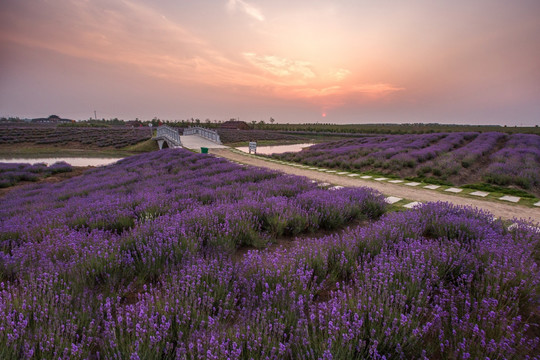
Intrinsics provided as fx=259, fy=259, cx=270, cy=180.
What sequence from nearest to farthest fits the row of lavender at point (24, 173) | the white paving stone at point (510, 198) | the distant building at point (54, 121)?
1. the white paving stone at point (510, 198)
2. the row of lavender at point (24, 173)
3. the distant building at point (54, 121)

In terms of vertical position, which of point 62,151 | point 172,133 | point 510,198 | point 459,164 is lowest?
point 62,151

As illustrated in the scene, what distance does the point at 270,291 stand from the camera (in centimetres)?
221

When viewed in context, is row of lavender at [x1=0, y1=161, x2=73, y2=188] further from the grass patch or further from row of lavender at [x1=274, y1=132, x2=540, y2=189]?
the grass patch

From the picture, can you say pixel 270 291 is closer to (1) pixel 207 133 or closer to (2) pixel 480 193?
(2) pixel 480 193

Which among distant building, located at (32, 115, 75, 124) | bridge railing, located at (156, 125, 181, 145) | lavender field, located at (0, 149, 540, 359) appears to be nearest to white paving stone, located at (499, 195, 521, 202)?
lavender field, located at (0, 149, 540, 359)

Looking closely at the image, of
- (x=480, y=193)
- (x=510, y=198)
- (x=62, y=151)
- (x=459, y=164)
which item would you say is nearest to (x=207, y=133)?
(x=62, y=151)

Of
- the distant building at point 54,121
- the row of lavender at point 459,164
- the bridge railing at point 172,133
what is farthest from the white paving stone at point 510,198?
the distant building at point 54,121

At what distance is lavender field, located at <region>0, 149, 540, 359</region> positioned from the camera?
1650 mm

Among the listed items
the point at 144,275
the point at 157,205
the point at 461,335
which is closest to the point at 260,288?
the point at 144,275

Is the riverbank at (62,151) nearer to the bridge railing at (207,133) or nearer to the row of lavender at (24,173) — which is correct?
the bridge railing at (207,133)

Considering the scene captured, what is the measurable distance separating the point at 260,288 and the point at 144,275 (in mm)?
1298

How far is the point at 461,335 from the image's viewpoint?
1.73 metres

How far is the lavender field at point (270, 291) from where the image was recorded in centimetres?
165

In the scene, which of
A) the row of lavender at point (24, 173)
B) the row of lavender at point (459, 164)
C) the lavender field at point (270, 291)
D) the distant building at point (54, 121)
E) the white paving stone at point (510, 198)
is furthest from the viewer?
the distant building at point (54, 121)
